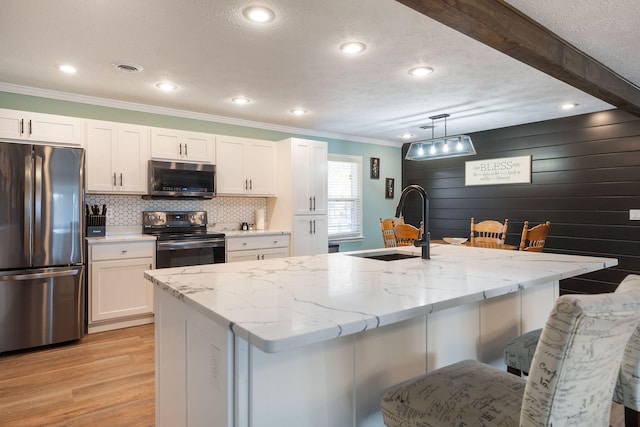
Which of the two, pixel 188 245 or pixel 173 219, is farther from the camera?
pixel 173 219

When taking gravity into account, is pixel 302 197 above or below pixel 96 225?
above

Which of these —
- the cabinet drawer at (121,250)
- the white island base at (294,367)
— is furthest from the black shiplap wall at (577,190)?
the cabinet drawer at (121,250)

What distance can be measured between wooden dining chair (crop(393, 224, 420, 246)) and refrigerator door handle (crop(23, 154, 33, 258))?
3.46 metres

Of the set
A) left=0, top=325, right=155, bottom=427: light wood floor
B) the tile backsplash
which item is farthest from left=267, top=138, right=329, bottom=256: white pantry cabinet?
left=0, top=325, right=155, bottom=427: light wood floor

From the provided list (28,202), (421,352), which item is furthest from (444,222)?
(28,202)

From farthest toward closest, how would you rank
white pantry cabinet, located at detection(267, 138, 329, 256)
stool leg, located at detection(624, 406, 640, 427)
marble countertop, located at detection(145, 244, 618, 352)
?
white pantry cabinet, located at detection(267, 138, 329, 256), stool leg, located at detection(624, 406, 640, 427), marble countertop, located at detection(145, 244, 618, 352)

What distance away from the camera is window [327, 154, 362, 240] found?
599 centimetres

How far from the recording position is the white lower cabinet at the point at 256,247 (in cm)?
439

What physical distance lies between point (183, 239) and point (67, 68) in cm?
184

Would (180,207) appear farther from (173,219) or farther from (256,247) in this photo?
(256,247)

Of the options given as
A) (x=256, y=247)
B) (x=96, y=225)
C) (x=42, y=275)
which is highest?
(x=96, y=225)

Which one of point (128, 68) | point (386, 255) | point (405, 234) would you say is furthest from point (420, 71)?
point (128, 68)

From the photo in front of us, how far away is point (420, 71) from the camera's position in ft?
10.4

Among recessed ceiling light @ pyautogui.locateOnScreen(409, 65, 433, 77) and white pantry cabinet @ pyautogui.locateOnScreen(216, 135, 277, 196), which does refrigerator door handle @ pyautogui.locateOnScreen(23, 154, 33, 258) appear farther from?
recessed ceiling light @ pyautogui.locateOnScreen(409, 65, 433, 77)
